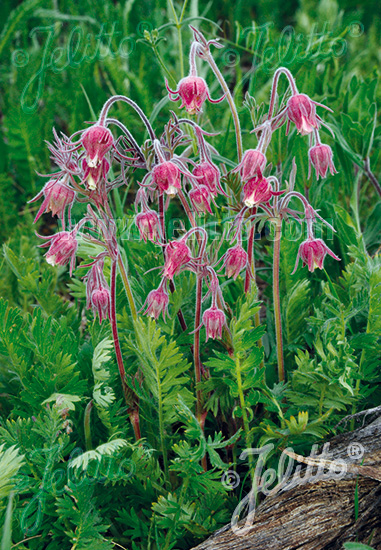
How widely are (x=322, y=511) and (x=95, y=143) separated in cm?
119

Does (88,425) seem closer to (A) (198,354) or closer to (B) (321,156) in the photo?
(A) (198,354)

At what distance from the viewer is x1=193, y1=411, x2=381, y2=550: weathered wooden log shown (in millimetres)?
1515

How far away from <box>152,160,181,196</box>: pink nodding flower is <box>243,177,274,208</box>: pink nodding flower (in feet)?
0.65

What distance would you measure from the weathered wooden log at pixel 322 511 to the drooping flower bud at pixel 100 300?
0.73 metres

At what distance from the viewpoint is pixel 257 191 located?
4.70ft

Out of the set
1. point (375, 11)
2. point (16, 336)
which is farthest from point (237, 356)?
point (375, 11)

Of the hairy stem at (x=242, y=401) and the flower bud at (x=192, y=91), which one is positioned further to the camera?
the hairy stem at (x=242, y=401)

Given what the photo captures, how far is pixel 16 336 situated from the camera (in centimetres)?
171

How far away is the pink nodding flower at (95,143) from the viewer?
4.32ft

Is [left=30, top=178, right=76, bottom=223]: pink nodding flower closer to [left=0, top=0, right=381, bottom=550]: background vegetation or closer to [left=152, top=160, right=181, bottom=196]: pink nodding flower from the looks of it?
[left=152, top=160, right=181, bottom=196]: pink nodding flower

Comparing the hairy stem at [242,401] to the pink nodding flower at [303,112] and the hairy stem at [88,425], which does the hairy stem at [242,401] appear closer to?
the hairy stem at [88,425]

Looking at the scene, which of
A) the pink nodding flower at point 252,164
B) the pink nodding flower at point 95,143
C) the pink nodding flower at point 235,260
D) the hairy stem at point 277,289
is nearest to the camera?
the pink nodding flower at point 95,143

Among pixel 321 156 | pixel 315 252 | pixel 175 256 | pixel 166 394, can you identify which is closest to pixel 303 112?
pixel 321 156

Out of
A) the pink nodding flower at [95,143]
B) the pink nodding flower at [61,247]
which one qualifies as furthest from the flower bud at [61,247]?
the pink nodding flower at [95,143]
